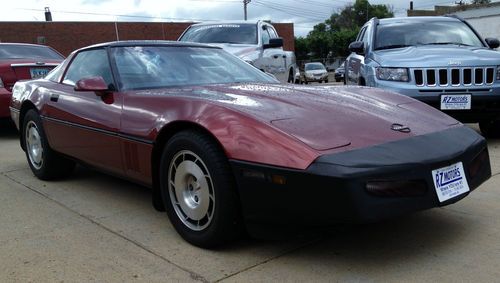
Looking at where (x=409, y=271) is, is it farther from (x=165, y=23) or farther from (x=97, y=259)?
(x=165, y=23)

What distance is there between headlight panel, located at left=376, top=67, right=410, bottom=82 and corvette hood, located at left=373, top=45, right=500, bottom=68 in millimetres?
58

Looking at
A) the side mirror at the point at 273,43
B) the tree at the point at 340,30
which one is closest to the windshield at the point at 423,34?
the side mirror at the point at 273,43

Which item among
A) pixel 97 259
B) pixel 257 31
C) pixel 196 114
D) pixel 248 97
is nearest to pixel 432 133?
pixel 248 97

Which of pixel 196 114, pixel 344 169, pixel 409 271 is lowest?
pixel 409 271

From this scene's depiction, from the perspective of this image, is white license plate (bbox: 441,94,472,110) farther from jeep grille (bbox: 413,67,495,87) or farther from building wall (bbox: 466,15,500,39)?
building wall (bbox: 466,15,500,39)

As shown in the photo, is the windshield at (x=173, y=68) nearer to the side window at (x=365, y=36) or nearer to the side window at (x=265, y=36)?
the side window at (x=365, y=36)

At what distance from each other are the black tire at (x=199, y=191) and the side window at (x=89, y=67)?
106cm

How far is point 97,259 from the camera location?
3018 mm

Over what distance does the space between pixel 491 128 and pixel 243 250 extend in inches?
191

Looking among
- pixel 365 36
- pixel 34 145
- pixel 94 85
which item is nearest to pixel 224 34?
pixel 365 36

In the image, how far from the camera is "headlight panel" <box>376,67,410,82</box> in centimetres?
600

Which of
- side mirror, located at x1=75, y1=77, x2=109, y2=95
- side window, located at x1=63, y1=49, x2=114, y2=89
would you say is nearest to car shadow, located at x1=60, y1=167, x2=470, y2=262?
side mirror, located at x1=75, y1=77, x2=109, y2=95

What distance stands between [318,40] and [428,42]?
4788 cm

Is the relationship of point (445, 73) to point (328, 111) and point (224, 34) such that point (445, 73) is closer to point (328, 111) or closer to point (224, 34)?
point (328, 111)
